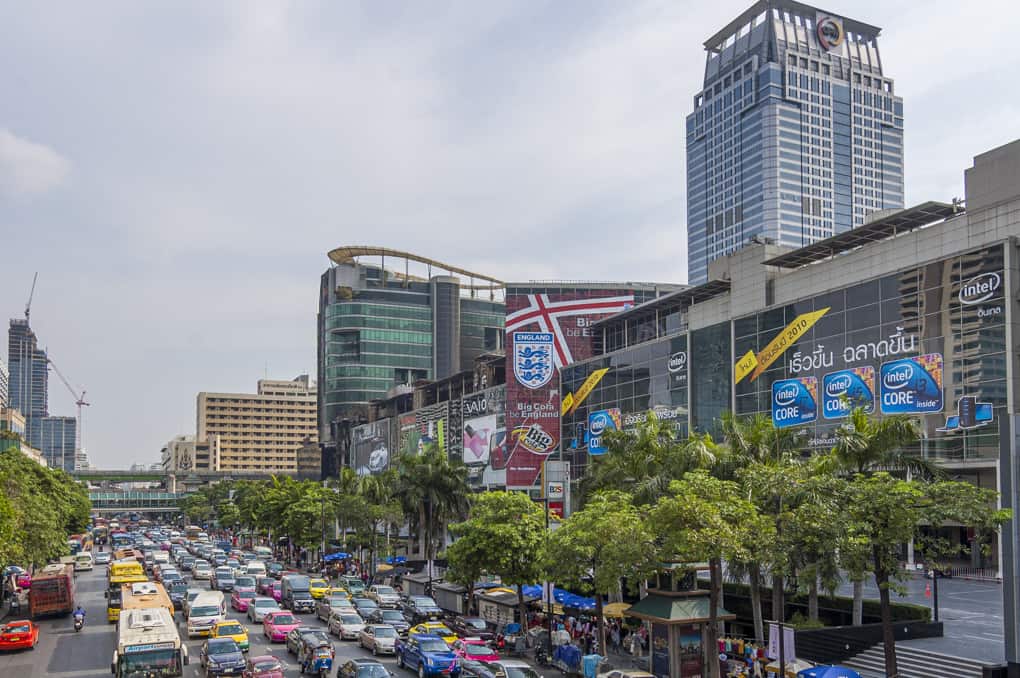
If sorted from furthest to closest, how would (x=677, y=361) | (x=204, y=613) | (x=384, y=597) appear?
(x=677, y=361) < (x=384, y=597) < (x=204, y=613)

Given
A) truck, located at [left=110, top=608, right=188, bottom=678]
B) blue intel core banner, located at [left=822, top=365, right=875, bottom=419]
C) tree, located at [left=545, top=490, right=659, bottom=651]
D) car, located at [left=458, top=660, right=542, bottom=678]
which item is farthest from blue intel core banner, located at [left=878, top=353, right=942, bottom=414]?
truck, located at [left=110, top=608, right=188, bottom=678]

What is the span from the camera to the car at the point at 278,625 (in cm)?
4809

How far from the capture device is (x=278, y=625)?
48781mm

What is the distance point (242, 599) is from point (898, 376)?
142 feet

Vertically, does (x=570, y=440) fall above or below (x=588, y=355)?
below

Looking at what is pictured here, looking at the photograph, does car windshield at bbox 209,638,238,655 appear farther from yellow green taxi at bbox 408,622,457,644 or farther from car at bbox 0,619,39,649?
car at bbox 0,619,39,649

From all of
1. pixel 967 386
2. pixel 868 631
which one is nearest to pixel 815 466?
pixel 868 631

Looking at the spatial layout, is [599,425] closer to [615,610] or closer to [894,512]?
[615,610]

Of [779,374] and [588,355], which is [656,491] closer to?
[779,374]

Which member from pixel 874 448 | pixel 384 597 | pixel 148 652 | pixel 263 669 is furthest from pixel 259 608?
pixel 874 448

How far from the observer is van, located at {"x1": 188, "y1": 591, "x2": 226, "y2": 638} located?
1876 inches

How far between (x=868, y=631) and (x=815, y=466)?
6.84 meters

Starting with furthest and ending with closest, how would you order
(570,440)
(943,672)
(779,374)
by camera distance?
1. (570,440)
2. (779,374)
3. (943,672)

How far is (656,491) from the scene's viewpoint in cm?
4459
